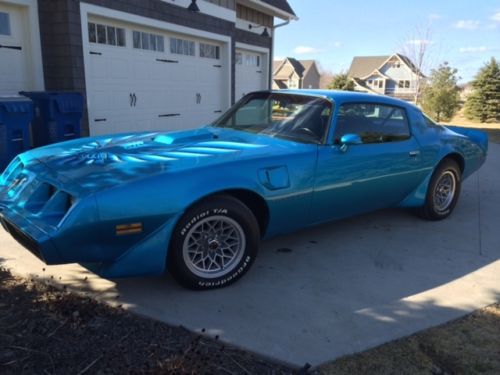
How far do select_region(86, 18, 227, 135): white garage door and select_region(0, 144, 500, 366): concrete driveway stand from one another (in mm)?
4462

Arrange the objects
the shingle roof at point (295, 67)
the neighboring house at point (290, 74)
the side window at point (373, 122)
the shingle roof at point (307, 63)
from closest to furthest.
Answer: the side window at point (373, 122)
the neighboring house at point (290, 74)
the shingle roof at point (295, 67)
the shingle roof at point (307, 63)

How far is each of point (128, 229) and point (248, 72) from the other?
1217 cm

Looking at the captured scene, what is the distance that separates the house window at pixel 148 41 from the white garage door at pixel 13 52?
2.40m

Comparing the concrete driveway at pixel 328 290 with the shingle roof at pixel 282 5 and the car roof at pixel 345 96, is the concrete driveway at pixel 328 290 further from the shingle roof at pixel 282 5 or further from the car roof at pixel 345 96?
the shingle roof at pixel 282 5

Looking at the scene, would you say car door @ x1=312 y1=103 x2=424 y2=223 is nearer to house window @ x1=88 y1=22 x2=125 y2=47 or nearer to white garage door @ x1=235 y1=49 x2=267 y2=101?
house window @ x1=88 y1=22 x2=125 y2=47

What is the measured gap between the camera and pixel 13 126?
6.02 meters

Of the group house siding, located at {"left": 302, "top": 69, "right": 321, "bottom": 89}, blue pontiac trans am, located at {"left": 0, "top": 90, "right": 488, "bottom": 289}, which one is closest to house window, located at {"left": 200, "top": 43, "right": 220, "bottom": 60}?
blue pontiac trans am, located at {"left": 0, "top": 90, "right": 488, "bottom": 289}

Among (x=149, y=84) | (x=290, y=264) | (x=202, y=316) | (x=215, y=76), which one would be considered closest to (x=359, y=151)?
(x=290, y=264)

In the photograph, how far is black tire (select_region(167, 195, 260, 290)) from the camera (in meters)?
3.04

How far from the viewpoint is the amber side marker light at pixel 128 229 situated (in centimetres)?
275

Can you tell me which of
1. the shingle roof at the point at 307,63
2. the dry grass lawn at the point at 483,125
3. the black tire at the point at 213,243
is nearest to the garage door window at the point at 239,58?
the dry grass lawn at the point at 483,125

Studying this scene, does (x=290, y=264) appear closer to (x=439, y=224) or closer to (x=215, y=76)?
(x=439, y=224)

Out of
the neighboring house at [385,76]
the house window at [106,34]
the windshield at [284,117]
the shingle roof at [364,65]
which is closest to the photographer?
the windshield at [284,117]

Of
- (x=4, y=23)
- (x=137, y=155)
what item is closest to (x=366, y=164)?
(x=137, y=155)
